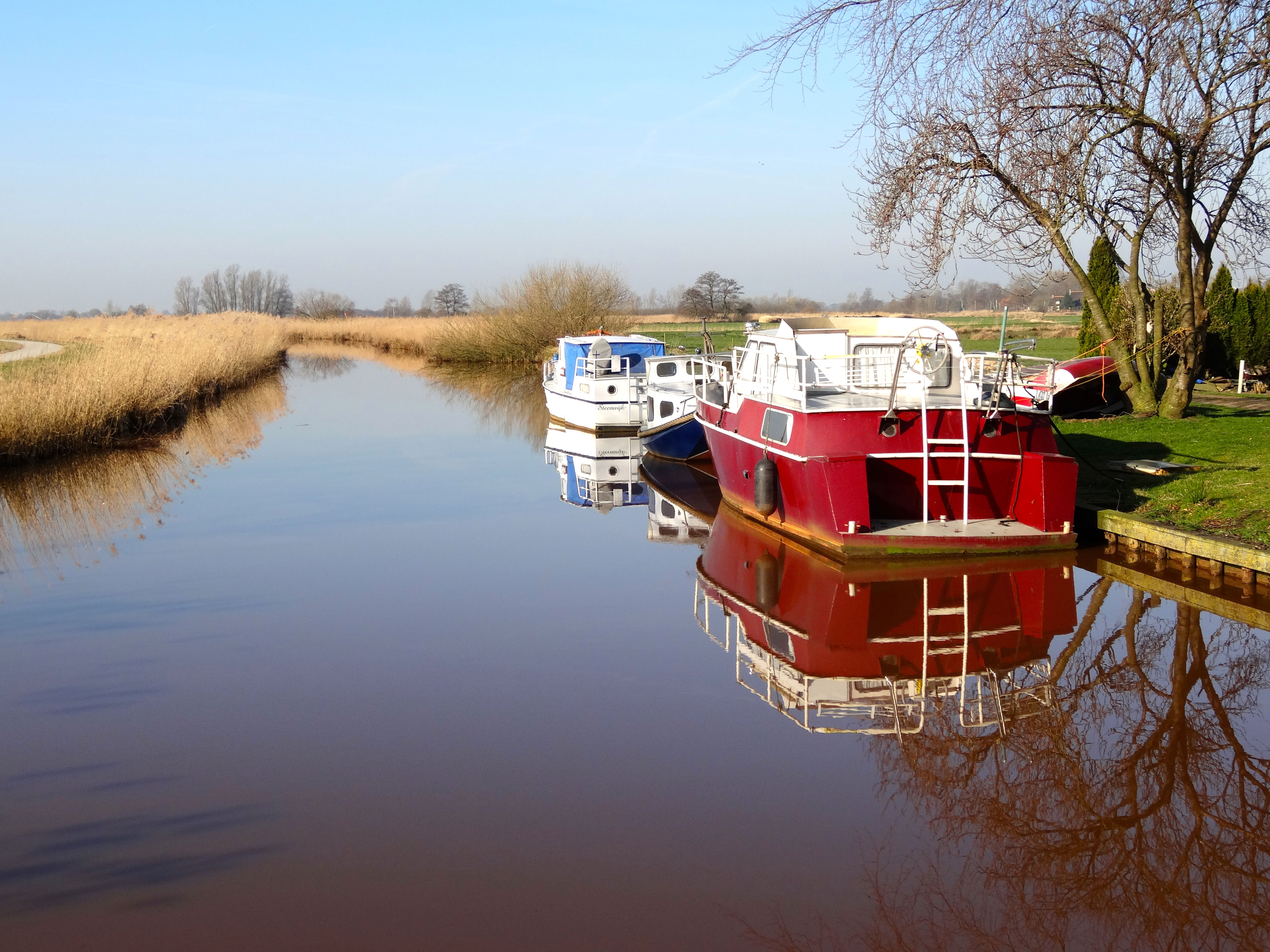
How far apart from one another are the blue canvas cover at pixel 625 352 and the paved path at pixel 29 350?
18.5 meters

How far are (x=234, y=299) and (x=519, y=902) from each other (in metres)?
143

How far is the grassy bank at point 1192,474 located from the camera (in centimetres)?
1182

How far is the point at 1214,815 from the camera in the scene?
612cm

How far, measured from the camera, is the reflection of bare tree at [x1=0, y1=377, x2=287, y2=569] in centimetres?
1439

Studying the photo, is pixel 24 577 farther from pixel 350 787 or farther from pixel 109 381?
pixel 109 381

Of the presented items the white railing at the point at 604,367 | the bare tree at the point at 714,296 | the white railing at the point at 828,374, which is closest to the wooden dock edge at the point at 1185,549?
the white railing at the point at 828,374

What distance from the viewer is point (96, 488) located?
1844cm

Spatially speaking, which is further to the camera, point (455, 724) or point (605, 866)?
point (455, 724)

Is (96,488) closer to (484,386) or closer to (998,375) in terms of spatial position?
(998,375)

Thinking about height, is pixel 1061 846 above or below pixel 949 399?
below

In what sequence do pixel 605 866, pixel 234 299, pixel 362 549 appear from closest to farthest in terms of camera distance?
pixel 605 866 < pixel 362 549 < pixel 234 299

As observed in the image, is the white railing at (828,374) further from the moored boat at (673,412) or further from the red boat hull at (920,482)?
the moored boat at (673,412)

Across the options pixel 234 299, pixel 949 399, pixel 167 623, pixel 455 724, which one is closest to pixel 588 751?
pixel 455 724

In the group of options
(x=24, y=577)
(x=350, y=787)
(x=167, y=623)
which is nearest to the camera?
(x=350, y=787)
